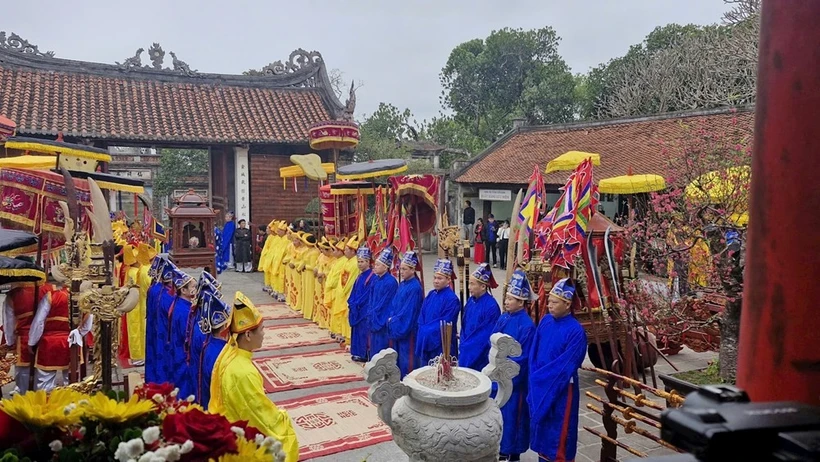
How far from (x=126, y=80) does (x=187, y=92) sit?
6.21 ft

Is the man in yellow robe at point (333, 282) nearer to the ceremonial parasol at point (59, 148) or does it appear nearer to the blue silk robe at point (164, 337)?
the blue silk robe at point (164, 337)

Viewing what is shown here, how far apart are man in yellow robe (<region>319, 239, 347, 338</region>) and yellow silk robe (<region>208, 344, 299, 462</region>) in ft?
18.4

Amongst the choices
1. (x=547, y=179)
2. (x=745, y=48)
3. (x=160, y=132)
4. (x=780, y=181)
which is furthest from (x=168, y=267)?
(x=745, y=48)

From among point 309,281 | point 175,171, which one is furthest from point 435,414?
point 175,171

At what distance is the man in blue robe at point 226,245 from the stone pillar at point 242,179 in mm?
401

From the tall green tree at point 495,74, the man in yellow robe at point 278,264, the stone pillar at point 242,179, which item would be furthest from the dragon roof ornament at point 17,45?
the tall green tree at point 495,74

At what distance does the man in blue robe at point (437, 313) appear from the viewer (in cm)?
598

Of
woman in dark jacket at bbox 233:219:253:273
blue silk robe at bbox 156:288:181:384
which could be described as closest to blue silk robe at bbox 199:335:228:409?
blue silk robe at bbox 156:288:181:384

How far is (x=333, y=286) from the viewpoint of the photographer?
945 centimetres

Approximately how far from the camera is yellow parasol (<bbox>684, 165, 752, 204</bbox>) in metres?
4.58

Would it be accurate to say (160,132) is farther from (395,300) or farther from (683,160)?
(683,160)

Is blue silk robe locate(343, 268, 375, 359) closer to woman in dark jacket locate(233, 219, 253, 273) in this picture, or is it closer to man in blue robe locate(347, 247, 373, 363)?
man in blue robe locate(347, 247, 373, 363)

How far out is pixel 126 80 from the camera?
58.1ft

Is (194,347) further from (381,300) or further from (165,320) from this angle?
(381,300)
